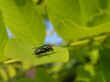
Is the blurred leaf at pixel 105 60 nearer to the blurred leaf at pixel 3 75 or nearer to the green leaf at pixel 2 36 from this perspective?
the green leaf at pixel 2 36

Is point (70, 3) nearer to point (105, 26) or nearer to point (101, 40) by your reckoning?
point (105, 26)

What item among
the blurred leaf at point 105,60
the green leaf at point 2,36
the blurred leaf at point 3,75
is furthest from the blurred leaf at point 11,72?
the green leaf at point 2,36

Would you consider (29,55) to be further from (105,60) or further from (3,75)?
(3,75)

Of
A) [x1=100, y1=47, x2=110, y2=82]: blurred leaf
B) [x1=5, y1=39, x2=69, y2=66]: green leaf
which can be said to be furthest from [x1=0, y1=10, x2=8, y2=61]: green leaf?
[x1=100, y1=47, x2=110, y2=82]: blurred leaf

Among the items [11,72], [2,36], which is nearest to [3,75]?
[11,72]

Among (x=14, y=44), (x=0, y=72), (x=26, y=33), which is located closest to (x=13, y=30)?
(x=26, y=33)
